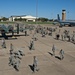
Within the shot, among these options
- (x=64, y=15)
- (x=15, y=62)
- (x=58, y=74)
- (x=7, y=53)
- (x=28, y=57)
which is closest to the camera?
(x=58, y=74)

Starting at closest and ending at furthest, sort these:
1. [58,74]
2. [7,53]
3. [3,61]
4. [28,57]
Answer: [58,74] < [3,61] < [28,57] < [7,53]

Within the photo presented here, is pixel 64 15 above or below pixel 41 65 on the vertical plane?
above

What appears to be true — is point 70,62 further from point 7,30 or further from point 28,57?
point 7,30

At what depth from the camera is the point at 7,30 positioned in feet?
136

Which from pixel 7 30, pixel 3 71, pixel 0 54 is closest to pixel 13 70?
pixel 3 71

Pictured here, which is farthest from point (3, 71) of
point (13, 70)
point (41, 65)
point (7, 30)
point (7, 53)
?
point (7, 30)

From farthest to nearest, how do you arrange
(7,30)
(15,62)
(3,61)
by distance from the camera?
(7,30) < (3,61) < (15,62)

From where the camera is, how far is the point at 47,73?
18516 millimetres

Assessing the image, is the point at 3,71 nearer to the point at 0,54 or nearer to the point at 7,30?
the point at 0,54

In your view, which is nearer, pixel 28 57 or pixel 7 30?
pixel 28 57

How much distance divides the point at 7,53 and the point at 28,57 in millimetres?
3857

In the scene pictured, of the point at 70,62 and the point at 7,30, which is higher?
the point at 7,30

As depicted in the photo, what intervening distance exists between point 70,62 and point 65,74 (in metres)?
4.75

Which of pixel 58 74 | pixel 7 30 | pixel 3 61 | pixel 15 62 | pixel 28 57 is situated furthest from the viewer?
pixel 7 30
